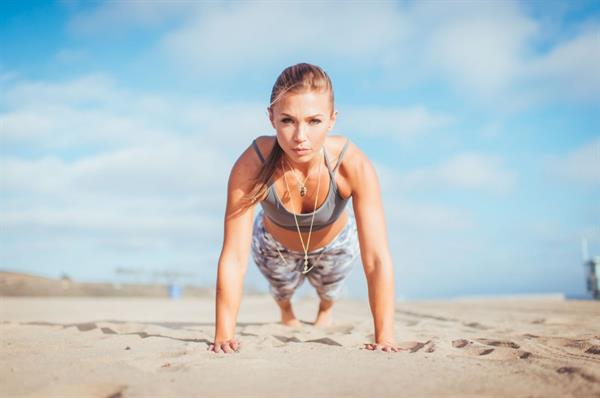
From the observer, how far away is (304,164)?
→ 3.63 metres

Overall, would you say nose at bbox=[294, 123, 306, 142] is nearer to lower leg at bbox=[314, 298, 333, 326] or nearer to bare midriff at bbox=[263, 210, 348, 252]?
bare midriff at bbox=[263, 210, 348, 252]

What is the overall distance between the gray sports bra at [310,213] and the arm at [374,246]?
187 millimetres

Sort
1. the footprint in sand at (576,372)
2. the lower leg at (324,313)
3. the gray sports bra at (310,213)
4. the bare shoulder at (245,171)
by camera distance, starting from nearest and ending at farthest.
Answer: the footprint in sand at (576,372), the bare shoulder at (245,171), the gray sports bra at (310,213), the lower leg at (324,313)

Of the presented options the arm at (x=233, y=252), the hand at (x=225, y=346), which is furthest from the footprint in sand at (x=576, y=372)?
the arm at (x=233, y=252)

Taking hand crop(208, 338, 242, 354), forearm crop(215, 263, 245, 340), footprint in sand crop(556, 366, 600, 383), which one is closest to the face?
forearm crop(215, 263, 245, 340)

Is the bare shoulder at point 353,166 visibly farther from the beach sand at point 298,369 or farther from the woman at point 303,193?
the beach sand at point 298,369

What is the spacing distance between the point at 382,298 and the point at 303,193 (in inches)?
39.9

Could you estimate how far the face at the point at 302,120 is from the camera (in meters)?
3.00

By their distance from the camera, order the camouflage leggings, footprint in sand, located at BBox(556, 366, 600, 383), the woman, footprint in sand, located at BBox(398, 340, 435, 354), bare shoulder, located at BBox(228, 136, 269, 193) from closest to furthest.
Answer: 1. footprint in sand, located at BBox(556, 366, 600, 383)
2. footprint in sand, located at BBox(398, 340, 435, 354)
3. the woman
4. bare shoulder, located at BBox(228, 136, 269, 193)
5. the camouflage leggings

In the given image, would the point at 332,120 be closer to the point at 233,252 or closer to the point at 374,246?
the point at 374,246

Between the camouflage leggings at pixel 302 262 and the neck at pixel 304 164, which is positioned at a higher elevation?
the neck at pixel 304 164

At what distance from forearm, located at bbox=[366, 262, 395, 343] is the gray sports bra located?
685 millimetres

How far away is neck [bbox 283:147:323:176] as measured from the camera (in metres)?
3.60

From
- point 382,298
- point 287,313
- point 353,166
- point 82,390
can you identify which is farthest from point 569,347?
point 287,313
